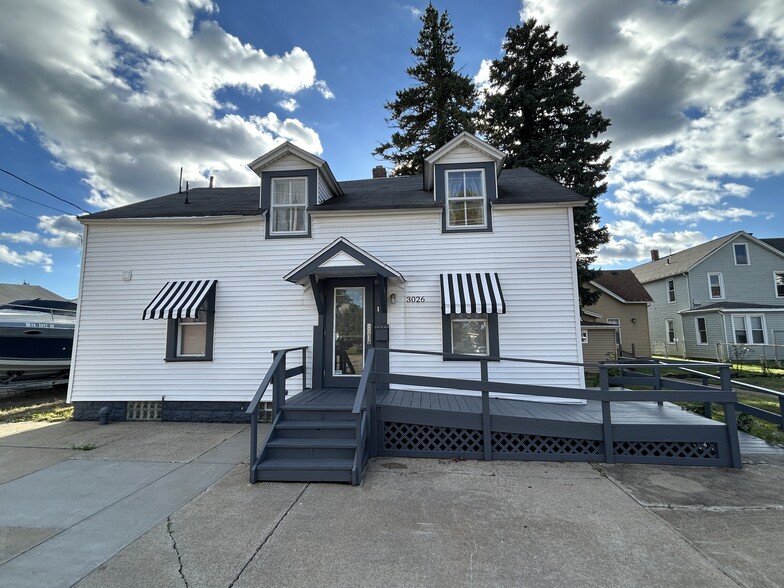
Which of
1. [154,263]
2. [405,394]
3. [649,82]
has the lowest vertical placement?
[405,394]

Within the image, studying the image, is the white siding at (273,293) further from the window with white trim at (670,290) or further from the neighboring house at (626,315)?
the window with white trim at (670,290)

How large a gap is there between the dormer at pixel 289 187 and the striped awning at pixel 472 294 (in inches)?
140

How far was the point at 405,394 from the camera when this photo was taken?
663cm

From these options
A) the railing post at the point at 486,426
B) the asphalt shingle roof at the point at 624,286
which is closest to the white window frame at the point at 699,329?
the asphalt shingle roof at the point at 624,286

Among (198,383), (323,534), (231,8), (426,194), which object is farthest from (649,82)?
(198,383)

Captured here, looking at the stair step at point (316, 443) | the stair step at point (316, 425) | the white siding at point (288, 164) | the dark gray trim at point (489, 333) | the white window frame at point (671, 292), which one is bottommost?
the stair step at point (316, 443)

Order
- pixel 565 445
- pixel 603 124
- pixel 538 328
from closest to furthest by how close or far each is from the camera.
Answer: pixel 565 445 < pixel 538 328 < pixel 603 124

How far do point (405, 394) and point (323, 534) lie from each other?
3547 millimetres

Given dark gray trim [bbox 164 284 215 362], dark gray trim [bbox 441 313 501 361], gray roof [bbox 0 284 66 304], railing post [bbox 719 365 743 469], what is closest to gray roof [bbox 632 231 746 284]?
railing post [bbox 719 365 743 469]

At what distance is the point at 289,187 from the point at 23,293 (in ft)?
124

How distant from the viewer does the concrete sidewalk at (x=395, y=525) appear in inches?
105

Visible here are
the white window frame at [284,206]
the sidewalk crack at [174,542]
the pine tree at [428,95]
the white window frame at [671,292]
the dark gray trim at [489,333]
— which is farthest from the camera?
the white window frame at [671,292]

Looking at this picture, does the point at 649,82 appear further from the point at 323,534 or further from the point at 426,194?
the point at 323,534

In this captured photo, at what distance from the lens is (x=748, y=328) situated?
2044 cm
